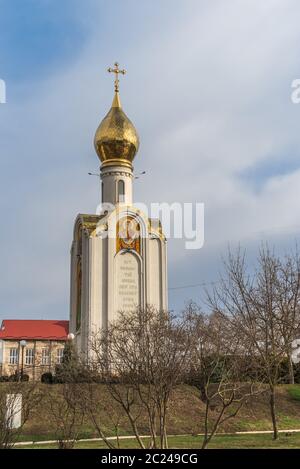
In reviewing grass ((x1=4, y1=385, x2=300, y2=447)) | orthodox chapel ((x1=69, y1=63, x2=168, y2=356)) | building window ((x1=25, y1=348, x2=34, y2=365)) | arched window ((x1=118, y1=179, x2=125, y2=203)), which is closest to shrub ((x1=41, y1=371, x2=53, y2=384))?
grass ((x1=4, y1=385, x2=300, y2=447))

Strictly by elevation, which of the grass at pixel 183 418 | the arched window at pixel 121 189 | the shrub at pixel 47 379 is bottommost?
the grass at pixel 183 418

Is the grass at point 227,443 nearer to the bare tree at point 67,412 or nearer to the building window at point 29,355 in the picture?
the bare tree at point 67,412

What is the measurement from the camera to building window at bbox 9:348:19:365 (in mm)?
51406

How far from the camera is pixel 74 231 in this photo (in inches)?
1320

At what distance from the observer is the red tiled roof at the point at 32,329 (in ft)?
171

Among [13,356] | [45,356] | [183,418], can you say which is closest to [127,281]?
[183,418]

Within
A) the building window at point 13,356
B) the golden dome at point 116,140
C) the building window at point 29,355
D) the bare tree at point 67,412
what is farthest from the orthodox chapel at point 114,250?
the building window at point 29,355

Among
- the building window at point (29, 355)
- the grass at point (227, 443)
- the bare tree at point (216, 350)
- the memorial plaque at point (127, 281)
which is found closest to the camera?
the grass at point (227, 443)

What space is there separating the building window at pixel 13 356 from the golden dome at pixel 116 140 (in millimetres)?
24329

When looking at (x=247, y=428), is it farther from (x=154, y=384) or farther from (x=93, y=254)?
(x=93, y=254)

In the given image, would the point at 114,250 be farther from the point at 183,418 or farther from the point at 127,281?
the point at 183,418
